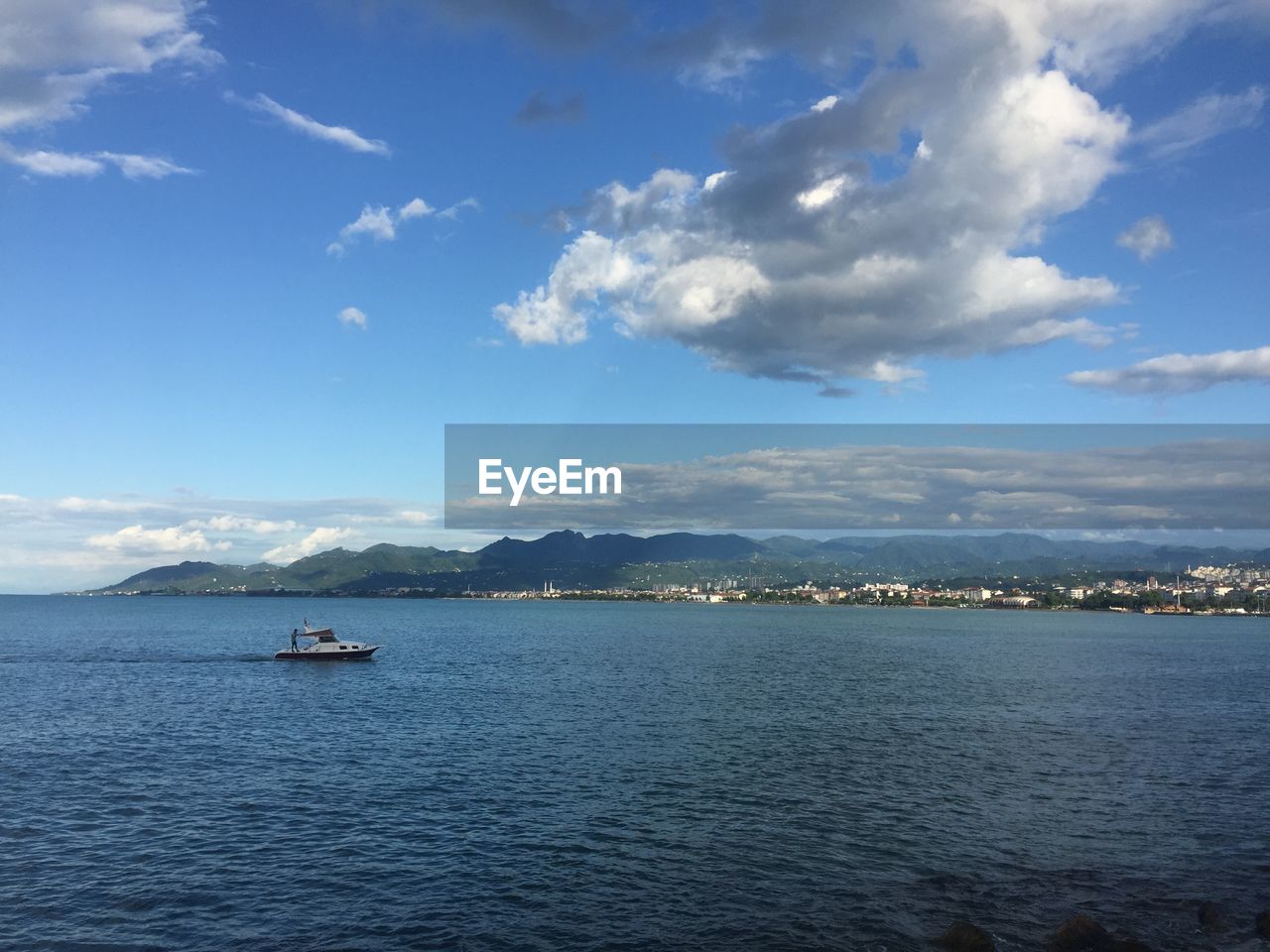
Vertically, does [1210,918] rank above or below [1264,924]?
below

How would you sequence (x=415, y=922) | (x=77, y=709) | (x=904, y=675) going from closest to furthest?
(x=415, y=922)
(x=77, y=709)
(x=904, y=675)

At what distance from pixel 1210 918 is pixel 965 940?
1177 centimetres

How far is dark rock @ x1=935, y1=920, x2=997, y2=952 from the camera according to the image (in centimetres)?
2947

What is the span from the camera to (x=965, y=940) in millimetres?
29734

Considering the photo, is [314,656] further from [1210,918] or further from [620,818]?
[1210,918]

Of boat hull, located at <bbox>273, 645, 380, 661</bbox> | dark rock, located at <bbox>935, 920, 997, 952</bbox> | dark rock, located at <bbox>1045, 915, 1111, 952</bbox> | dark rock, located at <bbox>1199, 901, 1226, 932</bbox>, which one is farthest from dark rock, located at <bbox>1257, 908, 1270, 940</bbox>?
boat hull, located at <bbox>273, 645, 380, 661</bbox>

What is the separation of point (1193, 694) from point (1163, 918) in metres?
84.9

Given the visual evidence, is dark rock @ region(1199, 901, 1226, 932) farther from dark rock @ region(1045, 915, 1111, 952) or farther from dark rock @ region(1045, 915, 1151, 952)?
dark rock @ region(1045, 915, 1111, 952)

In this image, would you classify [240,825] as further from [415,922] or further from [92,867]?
[415,922]

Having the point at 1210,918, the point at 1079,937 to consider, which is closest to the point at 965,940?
the point at 1079,937

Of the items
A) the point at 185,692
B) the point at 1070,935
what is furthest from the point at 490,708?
the point at 1070,935

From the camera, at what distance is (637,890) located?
35375 mm

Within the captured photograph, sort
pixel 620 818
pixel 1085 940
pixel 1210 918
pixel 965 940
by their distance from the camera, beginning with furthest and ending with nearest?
pixel 620 818 → pixel 1210 918 → pixel 1085 940 → pixel 965 940

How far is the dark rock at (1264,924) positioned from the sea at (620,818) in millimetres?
943
